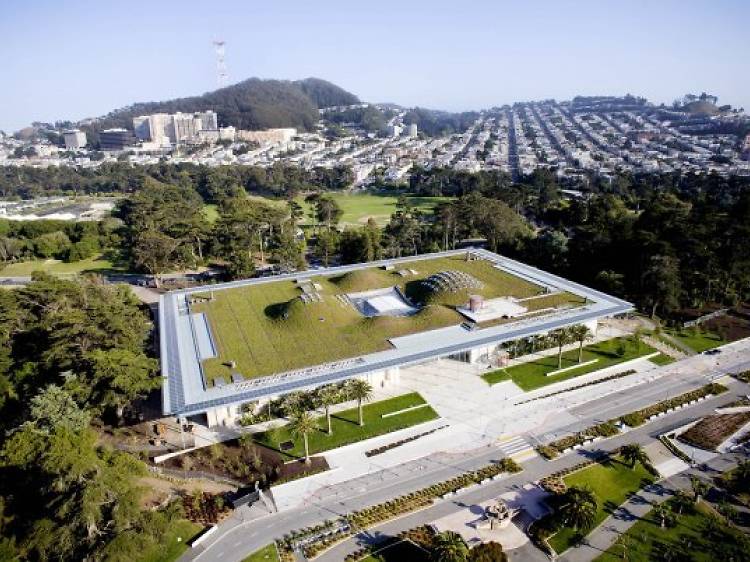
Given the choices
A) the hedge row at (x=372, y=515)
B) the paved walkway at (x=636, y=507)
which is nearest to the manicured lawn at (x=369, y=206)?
the hedge row at (x=372, y=515)

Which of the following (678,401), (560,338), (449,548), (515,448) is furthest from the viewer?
(560,338)

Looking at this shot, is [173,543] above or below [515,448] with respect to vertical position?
below

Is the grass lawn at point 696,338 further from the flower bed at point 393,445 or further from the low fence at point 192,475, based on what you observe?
the low fence at point 192,475

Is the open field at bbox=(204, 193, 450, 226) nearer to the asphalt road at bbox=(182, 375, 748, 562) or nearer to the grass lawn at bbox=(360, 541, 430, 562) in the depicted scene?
the asphalt road at bbox=(182, 375, 748, 562)

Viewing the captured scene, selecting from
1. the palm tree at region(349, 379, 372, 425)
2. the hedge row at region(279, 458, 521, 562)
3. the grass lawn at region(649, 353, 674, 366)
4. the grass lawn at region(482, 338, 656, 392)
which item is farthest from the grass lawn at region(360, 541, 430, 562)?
the grass lawn at region(649, 353, 674, 366)

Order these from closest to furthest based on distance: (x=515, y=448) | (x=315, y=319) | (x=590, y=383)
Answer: (x=515, y=448)
(x=590, y=383)
(x=315, y=319)

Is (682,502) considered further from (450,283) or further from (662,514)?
(450,283)

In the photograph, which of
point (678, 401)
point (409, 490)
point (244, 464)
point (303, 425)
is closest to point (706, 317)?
point (678, 401)
